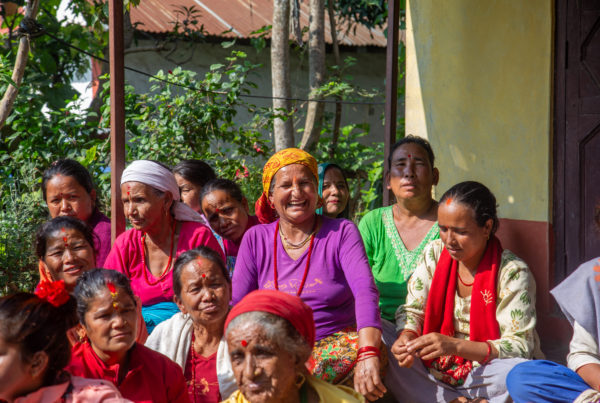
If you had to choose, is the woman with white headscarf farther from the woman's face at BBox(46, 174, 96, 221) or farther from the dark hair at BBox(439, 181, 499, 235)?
the dark hair at BBox(439, 181, 499, 235)

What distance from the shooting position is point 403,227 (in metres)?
4.47

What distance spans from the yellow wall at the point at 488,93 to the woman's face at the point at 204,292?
279 cm

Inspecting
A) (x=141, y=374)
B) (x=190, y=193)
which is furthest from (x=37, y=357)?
(x=190, y=193)

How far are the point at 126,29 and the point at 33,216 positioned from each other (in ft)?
12.9

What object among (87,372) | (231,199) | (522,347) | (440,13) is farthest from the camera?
(440,13)

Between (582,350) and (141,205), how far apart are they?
2.63 metres

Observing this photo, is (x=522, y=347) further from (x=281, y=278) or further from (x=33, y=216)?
(x=33, y=216)

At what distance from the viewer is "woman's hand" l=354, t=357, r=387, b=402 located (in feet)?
10.3

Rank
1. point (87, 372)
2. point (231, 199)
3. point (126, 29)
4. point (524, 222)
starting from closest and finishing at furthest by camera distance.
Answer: point (87, 372) → point (231, 199) → point (524, 222) → point (126, 29)

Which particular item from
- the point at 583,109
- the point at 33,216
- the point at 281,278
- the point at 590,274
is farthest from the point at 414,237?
the point at 33,216

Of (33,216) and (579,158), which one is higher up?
(579,158)

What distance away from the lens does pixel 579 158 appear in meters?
4.95

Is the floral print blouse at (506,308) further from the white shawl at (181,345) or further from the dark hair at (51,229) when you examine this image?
the dark hair at (51,229)

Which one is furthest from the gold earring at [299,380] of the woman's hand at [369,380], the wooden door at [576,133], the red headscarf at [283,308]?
the wooden door at [576,133]
